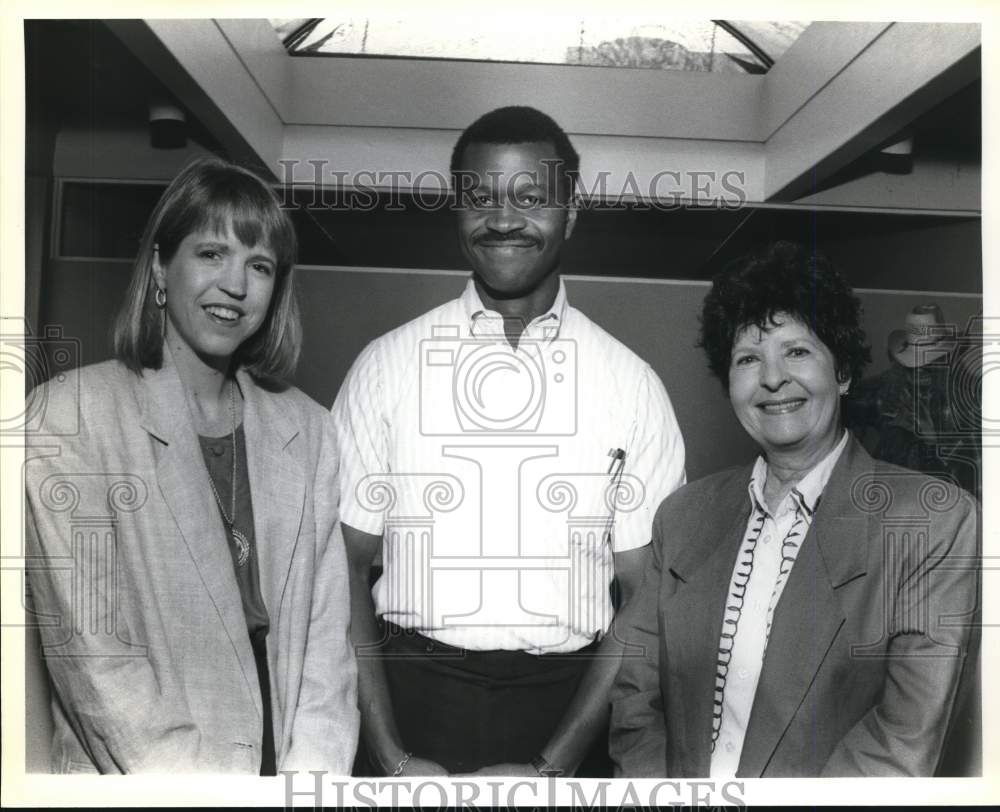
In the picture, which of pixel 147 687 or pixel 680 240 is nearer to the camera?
pixel 147 687

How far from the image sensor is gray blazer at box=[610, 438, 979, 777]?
2.80 metres

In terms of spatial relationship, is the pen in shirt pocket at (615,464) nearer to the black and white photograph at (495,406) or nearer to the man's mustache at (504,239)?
the black and white photograph at (495,406)

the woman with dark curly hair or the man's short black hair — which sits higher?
the man's short black hair

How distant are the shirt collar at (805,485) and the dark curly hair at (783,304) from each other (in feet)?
0.69

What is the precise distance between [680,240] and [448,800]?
1.60 m

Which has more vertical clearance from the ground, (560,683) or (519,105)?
(519,105)

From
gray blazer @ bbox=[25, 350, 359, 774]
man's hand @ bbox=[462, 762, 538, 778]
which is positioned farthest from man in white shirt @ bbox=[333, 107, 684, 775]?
gray blazer @ bbox=[25, 350, 359, 774]

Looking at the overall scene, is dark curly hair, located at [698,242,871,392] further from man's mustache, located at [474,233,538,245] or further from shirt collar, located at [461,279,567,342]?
man's mustache, located at [474,233,538,245]

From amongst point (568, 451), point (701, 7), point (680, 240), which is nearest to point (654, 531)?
point (568, 451)

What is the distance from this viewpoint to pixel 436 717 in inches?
113

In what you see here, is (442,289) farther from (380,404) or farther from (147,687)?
(147,687)

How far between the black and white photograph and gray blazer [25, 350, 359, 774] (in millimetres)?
11

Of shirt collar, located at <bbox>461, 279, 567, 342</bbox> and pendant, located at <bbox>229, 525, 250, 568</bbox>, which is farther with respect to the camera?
shirt collar, located at <bbox>461, 279, 567, 342</bbox>

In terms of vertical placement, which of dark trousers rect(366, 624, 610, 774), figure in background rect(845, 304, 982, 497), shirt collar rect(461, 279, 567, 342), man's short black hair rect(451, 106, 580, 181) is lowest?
dark trousers rect(366, 624, 610, 774)
